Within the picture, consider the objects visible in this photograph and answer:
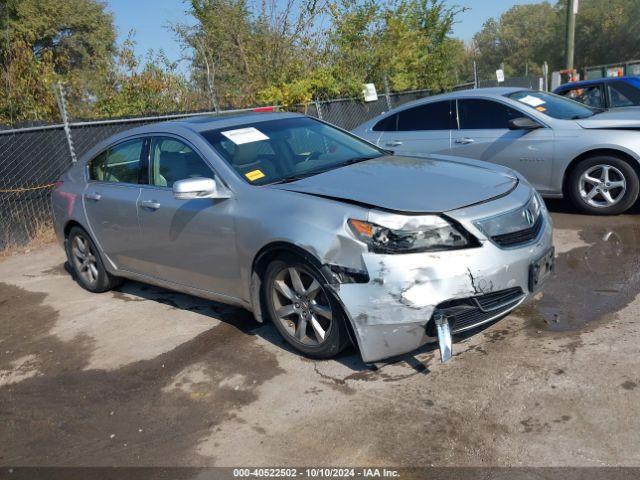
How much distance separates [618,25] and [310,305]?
2125 inches

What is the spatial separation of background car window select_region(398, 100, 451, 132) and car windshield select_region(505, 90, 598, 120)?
798 millimetres

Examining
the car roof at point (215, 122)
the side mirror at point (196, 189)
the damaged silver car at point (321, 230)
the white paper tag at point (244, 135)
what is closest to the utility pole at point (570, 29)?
the damaged silver car at point (321, 230)

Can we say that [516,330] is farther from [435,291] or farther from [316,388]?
[316,388]

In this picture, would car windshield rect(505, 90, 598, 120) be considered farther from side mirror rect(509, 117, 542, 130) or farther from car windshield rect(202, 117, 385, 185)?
car windshield rect(202, 117, 385, 185)

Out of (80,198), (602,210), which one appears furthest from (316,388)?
(602,210)

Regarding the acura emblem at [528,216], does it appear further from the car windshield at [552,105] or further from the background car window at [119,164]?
the car windshield at [552,105]

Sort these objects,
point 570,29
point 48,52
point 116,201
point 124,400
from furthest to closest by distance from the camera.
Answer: point 570,29 → point 48,52 → point 116,201 → point 124,400

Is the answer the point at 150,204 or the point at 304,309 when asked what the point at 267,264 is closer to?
the point at 304,309

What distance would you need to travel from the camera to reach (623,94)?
968cm

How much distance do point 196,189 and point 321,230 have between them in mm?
992

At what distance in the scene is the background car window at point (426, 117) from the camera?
26.7 feet

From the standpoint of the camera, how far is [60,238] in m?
6.45

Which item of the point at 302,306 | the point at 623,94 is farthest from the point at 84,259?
the point at 623,94

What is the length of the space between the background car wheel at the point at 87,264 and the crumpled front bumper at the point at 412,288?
3.22 m
